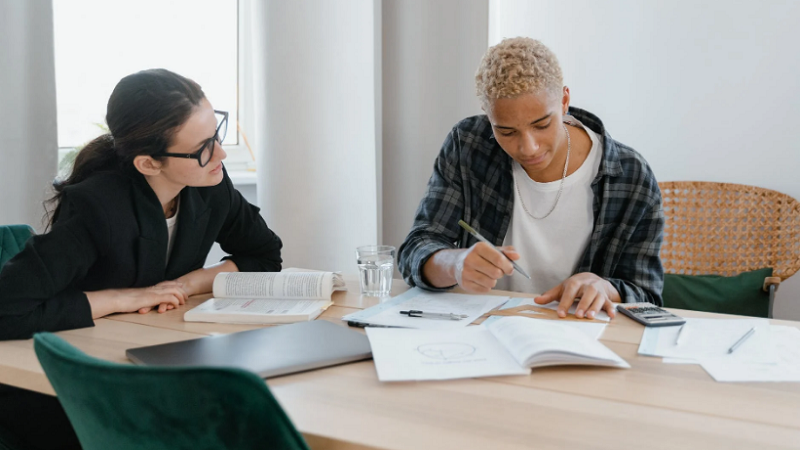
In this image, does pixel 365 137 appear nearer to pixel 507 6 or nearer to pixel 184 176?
pixel 507 6

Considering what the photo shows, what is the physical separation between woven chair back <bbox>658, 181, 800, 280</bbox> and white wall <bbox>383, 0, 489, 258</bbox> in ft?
Result: 2.95

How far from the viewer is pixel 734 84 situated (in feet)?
7.91

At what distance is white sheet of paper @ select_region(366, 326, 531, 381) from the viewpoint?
102 cm

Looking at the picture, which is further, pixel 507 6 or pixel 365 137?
pixel 507 6

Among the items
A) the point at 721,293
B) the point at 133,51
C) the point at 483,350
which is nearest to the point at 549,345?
the point at 483,350

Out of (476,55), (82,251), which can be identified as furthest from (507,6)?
(82,251)

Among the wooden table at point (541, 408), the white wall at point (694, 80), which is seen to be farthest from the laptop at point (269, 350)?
the white wall at point (694, 80)

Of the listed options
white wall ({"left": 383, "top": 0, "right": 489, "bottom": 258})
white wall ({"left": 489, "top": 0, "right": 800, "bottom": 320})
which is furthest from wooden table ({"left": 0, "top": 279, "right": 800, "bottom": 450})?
white wall ({"left": 383, "top": 0, "right": 489, "bottom": 258})

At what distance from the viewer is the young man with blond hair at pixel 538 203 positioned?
4.98 feet

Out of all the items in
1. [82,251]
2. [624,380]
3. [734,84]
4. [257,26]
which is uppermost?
[257,26]

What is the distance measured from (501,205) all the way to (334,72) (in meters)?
0.91

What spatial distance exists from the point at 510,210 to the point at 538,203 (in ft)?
0.24

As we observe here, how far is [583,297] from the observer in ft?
4.47

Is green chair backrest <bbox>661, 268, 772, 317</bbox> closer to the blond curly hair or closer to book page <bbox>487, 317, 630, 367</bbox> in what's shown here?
the blond curly hair
